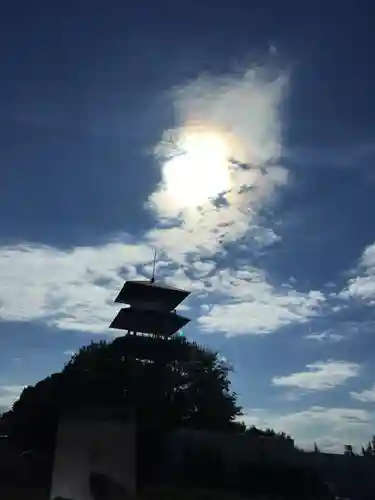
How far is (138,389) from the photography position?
34.4 metres

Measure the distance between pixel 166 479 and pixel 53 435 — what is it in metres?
7.62

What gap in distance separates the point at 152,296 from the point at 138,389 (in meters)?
7.06

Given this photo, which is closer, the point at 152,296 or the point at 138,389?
the point at 138,389

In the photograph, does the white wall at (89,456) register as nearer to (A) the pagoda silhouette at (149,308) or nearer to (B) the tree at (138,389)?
(B) the tree at (138,389)

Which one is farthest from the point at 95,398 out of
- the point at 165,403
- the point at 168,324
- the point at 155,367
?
the point at 168,324

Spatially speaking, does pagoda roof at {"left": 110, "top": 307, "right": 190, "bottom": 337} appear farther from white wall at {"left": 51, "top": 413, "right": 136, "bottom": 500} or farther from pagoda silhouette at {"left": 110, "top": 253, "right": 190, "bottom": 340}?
white wall at {"left": 51, "top": 413, "right": 136, "bottom": 500}

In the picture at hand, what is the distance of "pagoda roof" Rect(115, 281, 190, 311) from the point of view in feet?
130

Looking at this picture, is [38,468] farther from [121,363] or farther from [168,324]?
[168,324]

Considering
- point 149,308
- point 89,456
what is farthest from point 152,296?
point 89,456

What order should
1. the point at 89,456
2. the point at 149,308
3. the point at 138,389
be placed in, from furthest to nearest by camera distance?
the point at 149,308
the point at 138,389
the point at 89,456

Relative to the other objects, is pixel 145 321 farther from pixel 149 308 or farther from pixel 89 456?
pixel 89 456

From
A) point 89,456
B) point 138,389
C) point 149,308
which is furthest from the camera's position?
point 149,308

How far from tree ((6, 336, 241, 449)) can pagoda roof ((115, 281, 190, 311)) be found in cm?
215

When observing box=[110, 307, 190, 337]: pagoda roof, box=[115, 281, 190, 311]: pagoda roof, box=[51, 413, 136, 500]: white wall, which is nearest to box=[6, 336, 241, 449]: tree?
box=[110, 307, 190, 337]: pagoda roof
